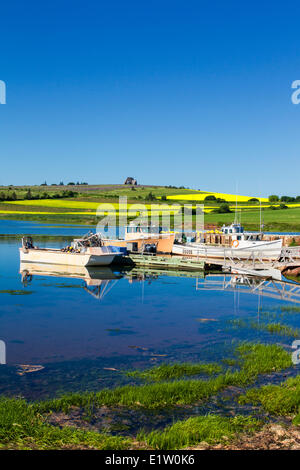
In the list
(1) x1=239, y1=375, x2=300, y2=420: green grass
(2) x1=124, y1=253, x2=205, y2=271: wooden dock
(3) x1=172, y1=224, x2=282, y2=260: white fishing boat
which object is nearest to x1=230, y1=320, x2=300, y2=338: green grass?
(1) x1=239, y1=375, x2=300, y2=420: green grass

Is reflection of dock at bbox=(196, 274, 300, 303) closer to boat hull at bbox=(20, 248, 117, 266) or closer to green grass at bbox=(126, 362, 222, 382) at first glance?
boat hull at bbox=(20, 248, 117, 266)

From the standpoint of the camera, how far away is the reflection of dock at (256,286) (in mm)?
28019

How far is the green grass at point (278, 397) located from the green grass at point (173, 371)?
81.7 inches

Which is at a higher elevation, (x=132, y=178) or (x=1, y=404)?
(x=132, y=178)

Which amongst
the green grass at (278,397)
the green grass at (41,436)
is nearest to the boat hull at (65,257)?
the green grass at (278,397)

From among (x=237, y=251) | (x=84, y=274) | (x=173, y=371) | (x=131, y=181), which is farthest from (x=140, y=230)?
(x=131, y=181)

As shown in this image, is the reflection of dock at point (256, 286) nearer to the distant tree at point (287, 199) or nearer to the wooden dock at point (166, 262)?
the wooden dock at point (166, 262)

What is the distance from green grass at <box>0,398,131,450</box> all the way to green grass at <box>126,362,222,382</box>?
13.0ft

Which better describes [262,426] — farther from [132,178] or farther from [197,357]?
[132,178]

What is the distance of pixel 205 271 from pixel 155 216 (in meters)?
59.2

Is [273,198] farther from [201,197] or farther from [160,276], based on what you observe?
[160,276]

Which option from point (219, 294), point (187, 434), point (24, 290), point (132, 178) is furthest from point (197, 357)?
point (132, 178)

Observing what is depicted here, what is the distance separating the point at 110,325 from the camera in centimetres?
2041

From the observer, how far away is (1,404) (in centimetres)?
1114
